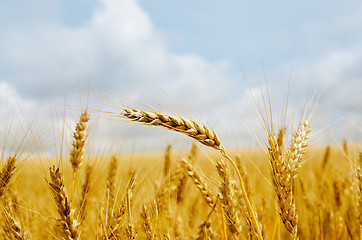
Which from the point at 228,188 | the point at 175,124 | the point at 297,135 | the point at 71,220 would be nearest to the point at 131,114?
the point at 175,124

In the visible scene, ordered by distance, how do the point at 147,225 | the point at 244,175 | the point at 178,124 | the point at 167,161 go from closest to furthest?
the point at 178,124 → the point at 147,225 → the point at 244,175 → the point at 167,161

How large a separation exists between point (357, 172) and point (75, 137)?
1808 mm

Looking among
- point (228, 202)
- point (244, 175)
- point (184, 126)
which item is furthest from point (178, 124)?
point (244, 175)

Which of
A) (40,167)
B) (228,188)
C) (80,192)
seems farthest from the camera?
(80,192)

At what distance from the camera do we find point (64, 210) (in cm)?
162

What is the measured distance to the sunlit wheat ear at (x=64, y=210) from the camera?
62.5 inches

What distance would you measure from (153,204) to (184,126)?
0.74 metres

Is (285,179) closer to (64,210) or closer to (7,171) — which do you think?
(64,210)

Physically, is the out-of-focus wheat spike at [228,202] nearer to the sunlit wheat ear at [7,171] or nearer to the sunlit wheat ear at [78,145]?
Answer: the sunlit wheat ear at [78,145]

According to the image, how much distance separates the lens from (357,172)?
6.55 ft

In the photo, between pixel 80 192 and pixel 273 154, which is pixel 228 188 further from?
pixel 80 192

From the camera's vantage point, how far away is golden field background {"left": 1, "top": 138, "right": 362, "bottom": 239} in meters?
1.90

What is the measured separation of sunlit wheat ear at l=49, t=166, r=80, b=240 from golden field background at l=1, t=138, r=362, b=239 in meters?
0.05

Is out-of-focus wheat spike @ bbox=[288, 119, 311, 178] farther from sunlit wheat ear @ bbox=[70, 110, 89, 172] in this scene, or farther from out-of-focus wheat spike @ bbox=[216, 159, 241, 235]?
sunlit wheat ear @ bbox=[70, 110, 89, 172]
